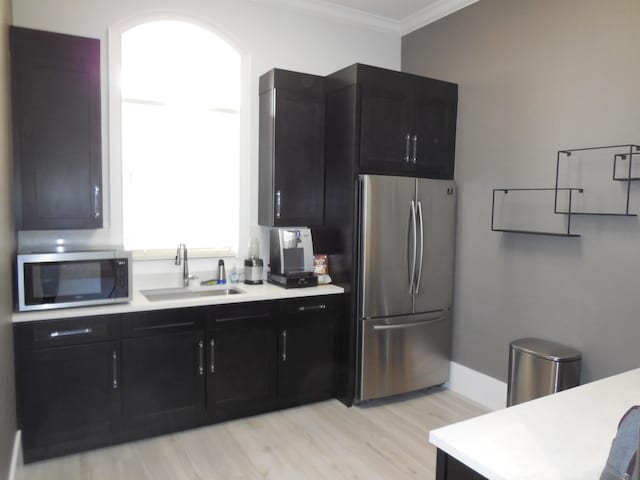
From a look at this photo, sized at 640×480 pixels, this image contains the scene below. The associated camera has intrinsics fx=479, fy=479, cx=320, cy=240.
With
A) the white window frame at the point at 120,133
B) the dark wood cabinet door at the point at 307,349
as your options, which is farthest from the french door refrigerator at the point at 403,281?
the white window frame at the point at 120,133

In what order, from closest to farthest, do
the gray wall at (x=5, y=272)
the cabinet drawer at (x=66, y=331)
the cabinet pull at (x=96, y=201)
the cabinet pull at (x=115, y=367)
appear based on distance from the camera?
the gray wall at (x=5, y=272) → the cabinet drawer at (x=66, y=331) → the cabinet pull at (x=115, y=367) → the cabinet pull at (x=96, y=201)

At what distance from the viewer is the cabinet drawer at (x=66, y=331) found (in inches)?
98.3

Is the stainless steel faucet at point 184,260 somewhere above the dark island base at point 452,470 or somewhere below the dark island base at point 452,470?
→ above

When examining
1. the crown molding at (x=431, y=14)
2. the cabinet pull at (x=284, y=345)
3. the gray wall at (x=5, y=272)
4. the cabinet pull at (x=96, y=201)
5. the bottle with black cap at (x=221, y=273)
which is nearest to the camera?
the gray wall at (x=5, y=272)

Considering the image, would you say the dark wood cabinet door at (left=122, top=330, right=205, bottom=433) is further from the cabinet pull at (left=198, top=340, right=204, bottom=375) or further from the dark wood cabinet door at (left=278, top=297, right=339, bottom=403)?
the dark wood cabinet door at (left=278, top=297, right=339, bottom=403)

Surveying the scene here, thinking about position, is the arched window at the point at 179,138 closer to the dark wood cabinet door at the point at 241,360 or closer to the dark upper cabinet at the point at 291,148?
the dark upper cabinet at the point at 291,148

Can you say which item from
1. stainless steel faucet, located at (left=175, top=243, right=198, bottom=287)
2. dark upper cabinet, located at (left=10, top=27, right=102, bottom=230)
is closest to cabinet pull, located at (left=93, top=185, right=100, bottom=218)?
dark upper cabinet, located at (left=10, top=27, right=102, bottom=230)

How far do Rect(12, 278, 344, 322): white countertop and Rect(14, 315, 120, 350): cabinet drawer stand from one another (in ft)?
0.13

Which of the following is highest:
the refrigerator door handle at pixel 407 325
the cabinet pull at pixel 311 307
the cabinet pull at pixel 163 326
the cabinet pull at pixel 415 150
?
the cabinet pull at pixel 415 150

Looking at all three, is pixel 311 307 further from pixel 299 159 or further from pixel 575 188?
pixel 575 188

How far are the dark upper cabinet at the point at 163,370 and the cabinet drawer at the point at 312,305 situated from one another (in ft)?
1.99

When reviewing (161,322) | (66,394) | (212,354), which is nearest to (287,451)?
(212,354)

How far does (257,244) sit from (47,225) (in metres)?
1.43

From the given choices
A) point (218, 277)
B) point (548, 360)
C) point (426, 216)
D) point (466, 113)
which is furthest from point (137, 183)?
point (548, 360)
